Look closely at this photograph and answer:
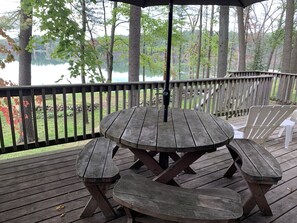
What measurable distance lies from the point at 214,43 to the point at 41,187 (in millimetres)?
13580

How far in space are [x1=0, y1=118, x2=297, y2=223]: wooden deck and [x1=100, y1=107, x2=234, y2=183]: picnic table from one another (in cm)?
59

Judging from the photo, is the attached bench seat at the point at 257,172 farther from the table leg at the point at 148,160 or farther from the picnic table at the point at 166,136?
the table leg at the point at 148,160

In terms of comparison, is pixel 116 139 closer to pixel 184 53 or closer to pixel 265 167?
pixel 265 167

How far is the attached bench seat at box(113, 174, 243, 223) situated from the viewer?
1363 millimetres

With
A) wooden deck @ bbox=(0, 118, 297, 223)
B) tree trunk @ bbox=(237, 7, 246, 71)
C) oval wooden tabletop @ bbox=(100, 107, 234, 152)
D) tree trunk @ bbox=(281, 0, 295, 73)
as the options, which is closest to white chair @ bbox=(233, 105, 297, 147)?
wooden deck @ bbox=(0, 118, 297, 223)

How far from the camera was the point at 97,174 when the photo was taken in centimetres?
177

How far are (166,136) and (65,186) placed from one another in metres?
1.35

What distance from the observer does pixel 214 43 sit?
46.1 feet

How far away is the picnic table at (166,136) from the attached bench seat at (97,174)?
0.78 feet

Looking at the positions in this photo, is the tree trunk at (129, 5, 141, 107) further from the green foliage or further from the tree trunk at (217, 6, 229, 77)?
the tree trunk at (217, 6, 229, 77)

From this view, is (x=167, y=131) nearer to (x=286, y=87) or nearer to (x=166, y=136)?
(x=166, y=136)

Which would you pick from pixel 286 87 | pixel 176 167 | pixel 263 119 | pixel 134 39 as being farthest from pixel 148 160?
pixel 286 87

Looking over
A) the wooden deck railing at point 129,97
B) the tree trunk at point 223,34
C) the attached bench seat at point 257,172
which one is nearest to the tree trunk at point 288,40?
the tree trunk at point 223,34

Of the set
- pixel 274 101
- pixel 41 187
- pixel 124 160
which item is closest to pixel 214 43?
pixel 274 101
